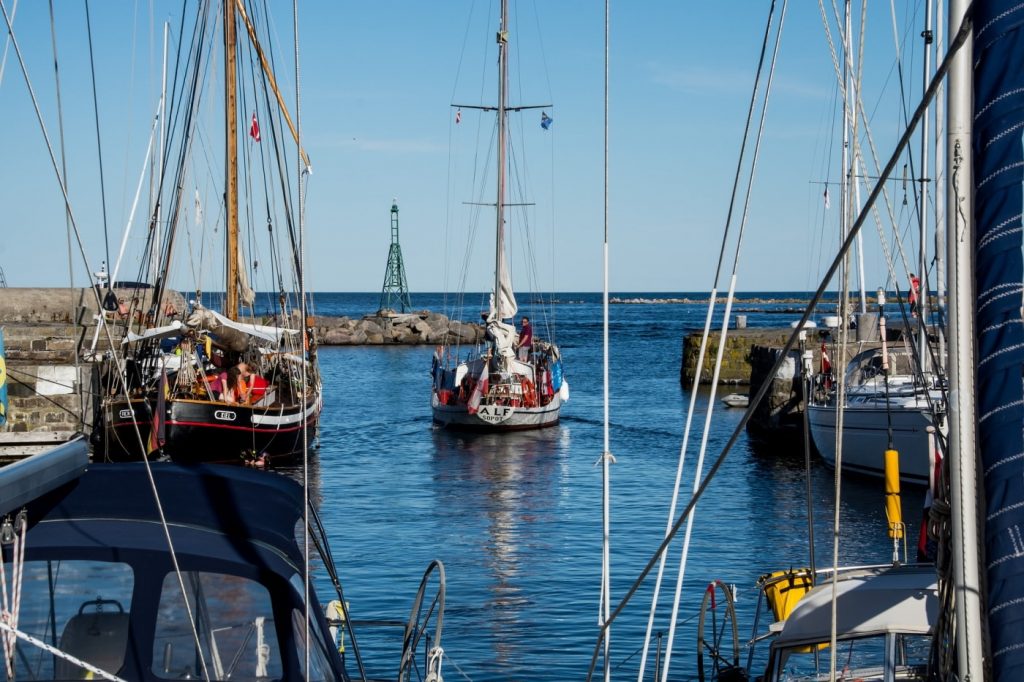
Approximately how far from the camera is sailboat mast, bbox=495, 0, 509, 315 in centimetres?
3928

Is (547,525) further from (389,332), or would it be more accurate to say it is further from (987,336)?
(389,332)

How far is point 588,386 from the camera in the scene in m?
56.3

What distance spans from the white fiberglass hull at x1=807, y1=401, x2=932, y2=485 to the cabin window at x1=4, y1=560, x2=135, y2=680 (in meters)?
19.5

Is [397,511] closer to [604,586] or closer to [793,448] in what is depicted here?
[793,448]

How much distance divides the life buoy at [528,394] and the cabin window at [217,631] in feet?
106

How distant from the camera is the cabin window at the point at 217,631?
18.0 ft

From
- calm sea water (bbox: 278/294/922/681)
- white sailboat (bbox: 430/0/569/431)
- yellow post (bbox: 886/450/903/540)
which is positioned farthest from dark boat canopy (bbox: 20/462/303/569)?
white sailboat (bbox: 430/0/569/431)

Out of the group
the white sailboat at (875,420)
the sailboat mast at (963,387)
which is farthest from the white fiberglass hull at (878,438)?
the sailboat mast at (963,387)

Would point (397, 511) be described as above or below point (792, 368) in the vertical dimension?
below

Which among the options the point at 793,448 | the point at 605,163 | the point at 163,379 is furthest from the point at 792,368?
the point at 605,163

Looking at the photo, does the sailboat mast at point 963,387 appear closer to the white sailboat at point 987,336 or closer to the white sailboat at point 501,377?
the white sailboat at point 987,336

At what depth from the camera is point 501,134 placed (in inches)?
1581

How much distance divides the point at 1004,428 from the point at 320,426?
121 feet

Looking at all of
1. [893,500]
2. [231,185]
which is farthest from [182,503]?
[231,185]
